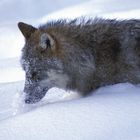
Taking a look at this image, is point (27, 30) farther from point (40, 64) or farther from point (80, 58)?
point (80, 58)

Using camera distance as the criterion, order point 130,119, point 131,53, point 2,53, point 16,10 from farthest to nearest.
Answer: point 16,10 → point 2,53 → point 131,53 → point 130,119

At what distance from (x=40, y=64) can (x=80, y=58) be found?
478mm

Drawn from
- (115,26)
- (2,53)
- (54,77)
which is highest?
(115,26)

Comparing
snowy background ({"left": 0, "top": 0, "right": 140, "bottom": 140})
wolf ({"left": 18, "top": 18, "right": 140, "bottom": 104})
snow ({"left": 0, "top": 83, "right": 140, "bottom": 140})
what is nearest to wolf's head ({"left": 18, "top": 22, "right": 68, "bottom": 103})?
wolf ({"left": 18, "top": 18, "right": 140, "bottom": 104})

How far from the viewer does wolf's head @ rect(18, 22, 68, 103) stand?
538 cm

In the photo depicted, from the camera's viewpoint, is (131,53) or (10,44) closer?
(131,53)

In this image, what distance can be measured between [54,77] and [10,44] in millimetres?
5907

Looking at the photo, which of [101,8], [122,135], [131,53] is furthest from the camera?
[101,8]

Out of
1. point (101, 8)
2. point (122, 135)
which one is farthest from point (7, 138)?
point (101, 8)

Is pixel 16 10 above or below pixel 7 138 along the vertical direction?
below

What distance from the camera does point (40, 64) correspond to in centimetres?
542

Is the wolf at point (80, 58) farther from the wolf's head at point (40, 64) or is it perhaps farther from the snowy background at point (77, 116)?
the snowy background at point (77, 116)

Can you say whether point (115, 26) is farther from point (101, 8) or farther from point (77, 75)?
point (101, 8)

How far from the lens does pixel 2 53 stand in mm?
11070
